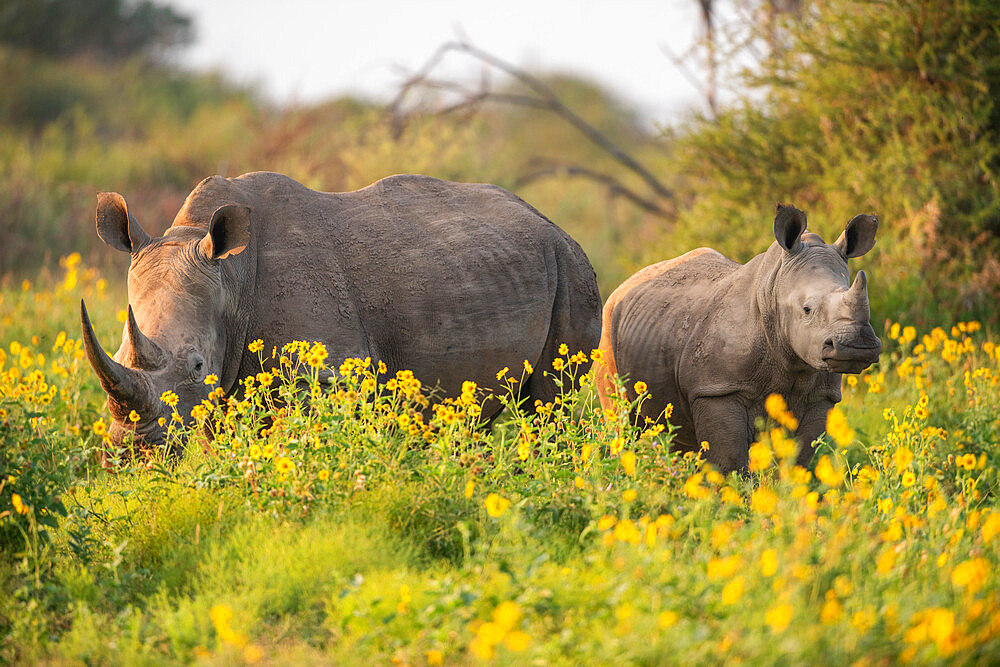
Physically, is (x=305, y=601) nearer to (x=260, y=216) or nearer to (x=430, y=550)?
(x=430, y=550)

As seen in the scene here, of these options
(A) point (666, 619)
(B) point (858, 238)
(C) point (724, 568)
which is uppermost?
(B) point (858, 238)

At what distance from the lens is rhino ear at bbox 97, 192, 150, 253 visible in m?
5.41

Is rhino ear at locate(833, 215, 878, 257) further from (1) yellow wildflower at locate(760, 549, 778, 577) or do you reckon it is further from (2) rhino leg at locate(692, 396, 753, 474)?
(1) yellow wildflower at locate(760, 549, 778, 577)

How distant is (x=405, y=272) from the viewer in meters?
5.88

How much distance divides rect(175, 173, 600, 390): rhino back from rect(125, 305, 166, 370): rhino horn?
2.28 feet

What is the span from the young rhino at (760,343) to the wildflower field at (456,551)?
0.64 metres

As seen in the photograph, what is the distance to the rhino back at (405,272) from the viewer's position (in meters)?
5.56

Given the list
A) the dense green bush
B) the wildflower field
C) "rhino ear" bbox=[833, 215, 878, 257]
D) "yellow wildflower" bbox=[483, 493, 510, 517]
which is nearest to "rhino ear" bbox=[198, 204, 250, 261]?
the wildflower field

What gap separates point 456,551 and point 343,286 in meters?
1.84

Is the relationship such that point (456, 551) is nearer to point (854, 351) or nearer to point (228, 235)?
point (228, 235)

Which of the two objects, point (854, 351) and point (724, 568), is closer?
point (724, 568)

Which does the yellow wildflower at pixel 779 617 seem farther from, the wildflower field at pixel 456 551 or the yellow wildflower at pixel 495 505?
the yellow wildflower at pixel 495 505

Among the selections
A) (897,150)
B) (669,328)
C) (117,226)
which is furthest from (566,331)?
(897,150)

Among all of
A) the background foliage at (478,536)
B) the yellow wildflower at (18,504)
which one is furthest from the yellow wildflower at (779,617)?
the yellow wildflower at (18,504)
